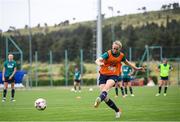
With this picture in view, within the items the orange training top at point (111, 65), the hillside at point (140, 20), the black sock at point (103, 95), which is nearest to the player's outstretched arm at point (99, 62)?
the orange training top at point (111, 65)

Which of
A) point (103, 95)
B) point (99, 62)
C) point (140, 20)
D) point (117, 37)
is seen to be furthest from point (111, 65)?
point (140, 20)

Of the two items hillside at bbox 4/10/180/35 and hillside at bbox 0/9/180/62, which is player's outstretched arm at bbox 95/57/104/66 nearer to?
hillside at bbox 0/9/180/62

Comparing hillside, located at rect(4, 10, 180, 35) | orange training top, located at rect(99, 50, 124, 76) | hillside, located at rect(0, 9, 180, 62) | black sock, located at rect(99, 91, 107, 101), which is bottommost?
black sock, located at rect(99, 91, 107, 101)

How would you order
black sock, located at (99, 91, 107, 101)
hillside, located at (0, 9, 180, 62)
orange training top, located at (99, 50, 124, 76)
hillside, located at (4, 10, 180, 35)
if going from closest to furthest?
black sock, located at (99, 91, 107, 101)
orange training top, located at (99, 50, 124, 76)
hillside, located at (0, 9, 180, 62)
hillside, located at (4, 10, 180, 35)

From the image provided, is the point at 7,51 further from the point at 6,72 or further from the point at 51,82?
the point at 6,72

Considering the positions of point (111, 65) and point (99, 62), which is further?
point (111, 65)

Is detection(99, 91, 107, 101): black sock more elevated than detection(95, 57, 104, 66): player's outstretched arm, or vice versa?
detection(95, 57, 104, 66): player's outstretched arm

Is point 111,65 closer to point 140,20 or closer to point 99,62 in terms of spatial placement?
point 99,62

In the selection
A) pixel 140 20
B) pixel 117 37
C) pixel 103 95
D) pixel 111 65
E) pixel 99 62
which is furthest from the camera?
pixel 140 20

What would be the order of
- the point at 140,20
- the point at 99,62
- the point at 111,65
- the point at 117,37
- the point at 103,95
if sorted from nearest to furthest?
the point at 103,95, the point at 99,62, the point at 111,65, the point at 117,37, the point at 140,20

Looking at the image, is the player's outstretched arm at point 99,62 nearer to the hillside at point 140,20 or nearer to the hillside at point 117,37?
the hillside at point 117,37

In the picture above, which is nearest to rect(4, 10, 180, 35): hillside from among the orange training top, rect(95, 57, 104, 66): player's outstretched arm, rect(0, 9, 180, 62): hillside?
rect(0, 9, 180, 62): hillside

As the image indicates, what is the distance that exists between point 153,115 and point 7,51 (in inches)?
1494

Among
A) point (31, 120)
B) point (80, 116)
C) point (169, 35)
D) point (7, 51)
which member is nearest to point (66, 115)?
point (80, 116)
